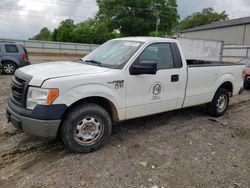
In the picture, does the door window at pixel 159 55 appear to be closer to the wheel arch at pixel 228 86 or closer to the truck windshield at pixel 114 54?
the truck windshield at pixel 114 54

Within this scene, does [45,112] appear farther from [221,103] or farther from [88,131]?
[221,103]

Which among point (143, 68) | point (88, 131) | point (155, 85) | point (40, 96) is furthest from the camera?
point (155, 85)

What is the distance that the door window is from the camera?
428cm

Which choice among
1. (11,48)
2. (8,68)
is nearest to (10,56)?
(11,48)

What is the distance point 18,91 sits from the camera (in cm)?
351

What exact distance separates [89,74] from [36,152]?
59.2 inches

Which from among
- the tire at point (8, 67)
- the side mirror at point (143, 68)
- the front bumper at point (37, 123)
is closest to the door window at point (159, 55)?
the side mirror at point (143, 68)

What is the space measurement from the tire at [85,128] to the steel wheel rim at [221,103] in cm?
325

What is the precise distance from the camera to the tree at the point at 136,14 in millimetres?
51812

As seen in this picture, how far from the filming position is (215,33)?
39031 mm

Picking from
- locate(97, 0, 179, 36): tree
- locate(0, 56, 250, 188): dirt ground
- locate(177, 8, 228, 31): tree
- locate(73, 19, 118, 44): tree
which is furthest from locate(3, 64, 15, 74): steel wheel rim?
locate(177, 8, 228, 31): tree

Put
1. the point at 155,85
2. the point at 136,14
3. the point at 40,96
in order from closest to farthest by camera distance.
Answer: the point at 40,96 < the point at 155,85 < the point at 136,14

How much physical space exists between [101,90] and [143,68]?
782 mm

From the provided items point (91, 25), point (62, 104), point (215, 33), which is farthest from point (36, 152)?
point (91, 25)
